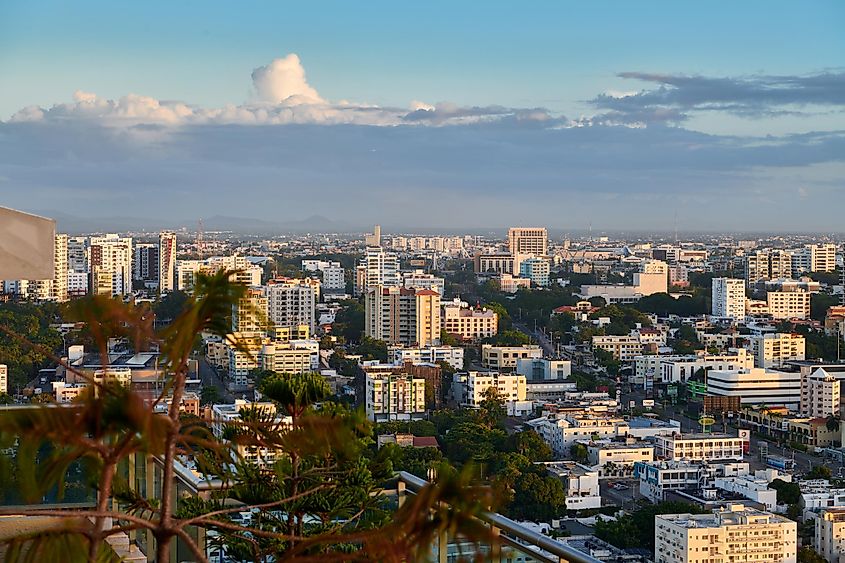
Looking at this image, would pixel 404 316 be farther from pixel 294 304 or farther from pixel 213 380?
pixel 213 380

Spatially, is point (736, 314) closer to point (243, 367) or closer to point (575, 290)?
point (575, 290)

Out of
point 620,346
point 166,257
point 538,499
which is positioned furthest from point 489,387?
point 166,257

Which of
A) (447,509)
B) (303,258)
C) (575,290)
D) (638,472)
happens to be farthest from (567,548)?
(303,258)

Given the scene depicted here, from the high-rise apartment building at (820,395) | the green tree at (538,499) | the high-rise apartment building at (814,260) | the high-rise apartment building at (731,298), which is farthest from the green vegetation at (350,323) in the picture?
the high-rise apartment building at (814,260)

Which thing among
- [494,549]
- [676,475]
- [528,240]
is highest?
[494,549]

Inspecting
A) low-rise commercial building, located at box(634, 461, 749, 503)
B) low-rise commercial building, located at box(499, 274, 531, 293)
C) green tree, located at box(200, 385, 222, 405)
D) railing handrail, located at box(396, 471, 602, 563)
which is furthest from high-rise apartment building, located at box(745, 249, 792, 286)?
railing handrail, located at box(396, 471, 602, 563)
